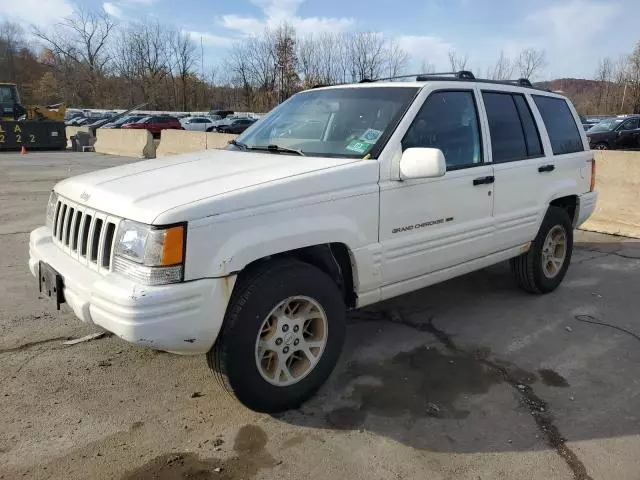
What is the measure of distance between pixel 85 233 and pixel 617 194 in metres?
7.32

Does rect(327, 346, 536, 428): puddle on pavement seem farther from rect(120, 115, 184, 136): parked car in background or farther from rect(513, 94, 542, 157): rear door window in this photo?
rect(120, 115, 184, 136): parked car in background

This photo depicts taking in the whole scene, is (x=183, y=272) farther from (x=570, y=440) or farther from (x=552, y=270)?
(x=552, y=270)

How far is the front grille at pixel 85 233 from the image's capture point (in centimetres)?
276

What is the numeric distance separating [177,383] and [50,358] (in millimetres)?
1005

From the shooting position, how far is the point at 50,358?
145 inches

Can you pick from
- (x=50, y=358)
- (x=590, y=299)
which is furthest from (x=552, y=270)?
(x=50, y=358)

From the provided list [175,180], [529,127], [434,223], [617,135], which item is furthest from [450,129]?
[617,135]

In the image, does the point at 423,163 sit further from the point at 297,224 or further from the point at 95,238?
the point at 95,238

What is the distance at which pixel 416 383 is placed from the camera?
3.43 meters

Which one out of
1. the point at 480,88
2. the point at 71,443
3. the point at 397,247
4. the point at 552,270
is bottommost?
the point at 71,443

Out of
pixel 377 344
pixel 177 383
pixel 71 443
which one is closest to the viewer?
pixel 71 443

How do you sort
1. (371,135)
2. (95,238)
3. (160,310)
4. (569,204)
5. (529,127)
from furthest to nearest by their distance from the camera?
(569,204) < (529,127) < (371,135) < (95,238) < (160,310)

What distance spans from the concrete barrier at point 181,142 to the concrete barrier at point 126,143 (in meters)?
1.12

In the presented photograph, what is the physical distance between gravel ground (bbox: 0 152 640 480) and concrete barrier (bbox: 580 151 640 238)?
3201 millimetres
